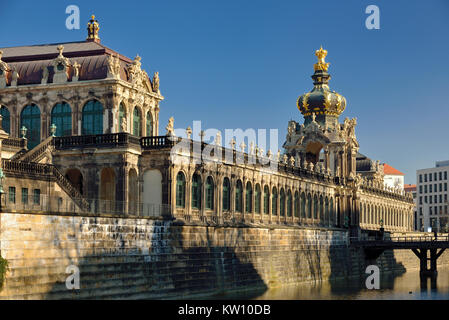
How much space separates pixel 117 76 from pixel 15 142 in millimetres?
11598

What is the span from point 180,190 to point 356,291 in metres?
21.7

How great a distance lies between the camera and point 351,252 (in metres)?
110

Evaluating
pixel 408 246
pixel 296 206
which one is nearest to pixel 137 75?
pixel 296 206

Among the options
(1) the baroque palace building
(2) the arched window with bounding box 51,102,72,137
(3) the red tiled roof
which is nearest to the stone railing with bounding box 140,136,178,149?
(1) the baroque palace building

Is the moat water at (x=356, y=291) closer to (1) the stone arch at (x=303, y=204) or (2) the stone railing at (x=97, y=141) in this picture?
(1) the stone arch at (x=303, y=204)

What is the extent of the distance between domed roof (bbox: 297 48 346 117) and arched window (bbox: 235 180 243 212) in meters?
35.9

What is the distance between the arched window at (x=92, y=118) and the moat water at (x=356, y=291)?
20.3m

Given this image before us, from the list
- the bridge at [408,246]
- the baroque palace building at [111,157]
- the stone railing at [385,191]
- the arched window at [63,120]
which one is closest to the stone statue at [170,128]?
the baroque palace building at [111,157]

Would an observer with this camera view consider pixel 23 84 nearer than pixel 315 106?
Yes

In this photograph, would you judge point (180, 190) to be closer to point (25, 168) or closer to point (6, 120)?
point (25, 168)

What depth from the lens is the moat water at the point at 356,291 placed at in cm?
7531
